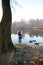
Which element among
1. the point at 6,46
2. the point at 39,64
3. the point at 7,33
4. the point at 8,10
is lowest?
the point at 39,64

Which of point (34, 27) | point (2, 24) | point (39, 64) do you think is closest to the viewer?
point (39, 64)

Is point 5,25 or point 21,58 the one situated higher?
point 5,25

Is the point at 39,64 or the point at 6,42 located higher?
the point at 6,42

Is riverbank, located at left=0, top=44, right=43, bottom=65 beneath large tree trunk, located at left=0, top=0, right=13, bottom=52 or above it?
beneath

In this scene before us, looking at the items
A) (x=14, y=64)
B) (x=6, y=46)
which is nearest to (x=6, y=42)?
(x=6, y=46)

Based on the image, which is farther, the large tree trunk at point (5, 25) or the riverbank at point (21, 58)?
the large tree trunk at point (5, 25)

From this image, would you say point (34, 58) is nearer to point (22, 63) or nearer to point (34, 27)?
point (22, 63)

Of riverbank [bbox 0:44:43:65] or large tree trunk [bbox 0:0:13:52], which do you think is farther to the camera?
large tree trunk [bbox 0:0:13:52]

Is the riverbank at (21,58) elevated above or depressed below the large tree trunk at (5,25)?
below

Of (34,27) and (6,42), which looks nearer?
(6,42)

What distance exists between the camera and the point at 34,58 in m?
6.84

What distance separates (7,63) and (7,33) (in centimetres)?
143

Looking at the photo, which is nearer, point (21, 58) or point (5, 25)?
point (21, 58)

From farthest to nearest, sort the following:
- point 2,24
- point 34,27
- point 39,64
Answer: point 34,27 → point 2,24 → point 39,64
